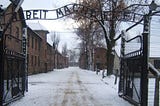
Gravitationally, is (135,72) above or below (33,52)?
above

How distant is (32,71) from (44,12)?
3675 centimetres

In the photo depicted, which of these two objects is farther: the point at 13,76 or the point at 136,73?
the point at 13,76

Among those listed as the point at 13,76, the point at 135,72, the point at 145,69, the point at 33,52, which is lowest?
the point at 13,76

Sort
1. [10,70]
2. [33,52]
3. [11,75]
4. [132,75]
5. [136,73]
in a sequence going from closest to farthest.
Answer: [136,73] < [10,70] < [11,75] < [132,75] < [33,52]

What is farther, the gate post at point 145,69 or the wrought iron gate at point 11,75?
the wrought iron gate at point 11,75

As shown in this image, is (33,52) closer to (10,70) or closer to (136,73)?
(10,70)

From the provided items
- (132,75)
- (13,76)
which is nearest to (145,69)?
(132,75)

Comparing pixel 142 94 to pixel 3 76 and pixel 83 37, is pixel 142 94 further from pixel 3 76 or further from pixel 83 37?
pixel 83 37

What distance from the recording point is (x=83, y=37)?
71750 millimetres

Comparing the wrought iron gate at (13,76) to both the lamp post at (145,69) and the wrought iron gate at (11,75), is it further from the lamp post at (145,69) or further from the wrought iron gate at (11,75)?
the lamp post at (145,69)

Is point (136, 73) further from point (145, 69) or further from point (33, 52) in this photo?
point (33, 52)

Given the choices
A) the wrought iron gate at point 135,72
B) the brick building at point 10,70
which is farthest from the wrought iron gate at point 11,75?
the wrought iron gate at point 135,72

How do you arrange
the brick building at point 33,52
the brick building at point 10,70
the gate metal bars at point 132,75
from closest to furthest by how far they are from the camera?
the brick building at point 10,70 → the gate metal bars at point 132,75 → the brick building at point 33,52

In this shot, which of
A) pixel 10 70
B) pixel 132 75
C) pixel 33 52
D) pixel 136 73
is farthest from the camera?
pixel 33 52
